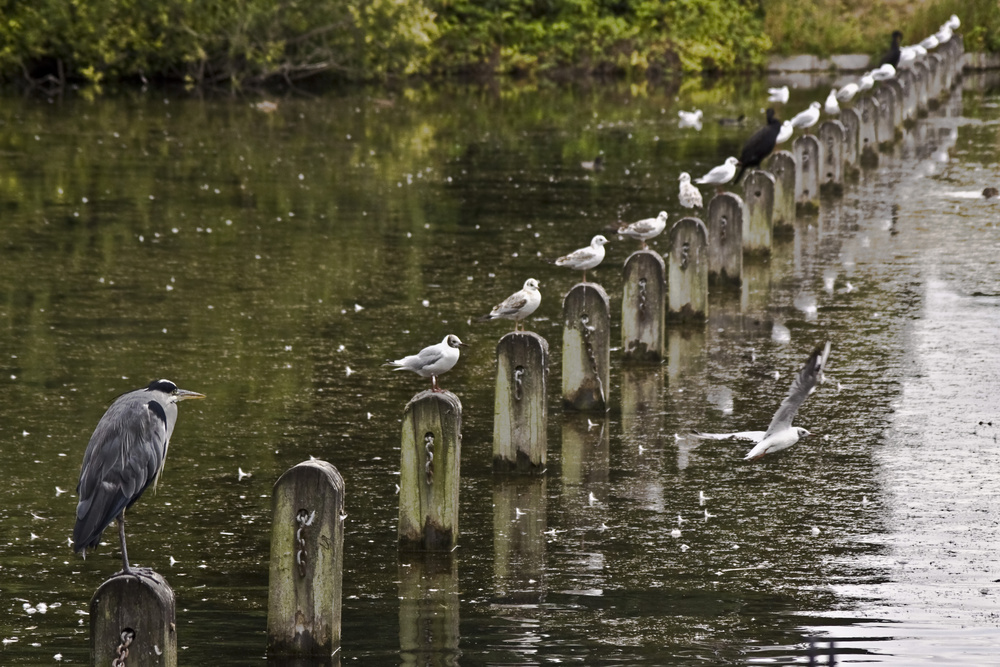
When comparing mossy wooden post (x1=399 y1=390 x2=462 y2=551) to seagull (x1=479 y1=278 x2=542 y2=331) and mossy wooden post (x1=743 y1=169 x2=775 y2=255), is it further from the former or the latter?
mossy wooden post (x1=743 y1=169 x2=775 y2=255)

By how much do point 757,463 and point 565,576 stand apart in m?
2.67

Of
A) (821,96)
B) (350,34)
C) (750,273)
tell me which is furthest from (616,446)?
(350,34)

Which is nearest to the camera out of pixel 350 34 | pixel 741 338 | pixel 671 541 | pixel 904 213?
pixel 671 541

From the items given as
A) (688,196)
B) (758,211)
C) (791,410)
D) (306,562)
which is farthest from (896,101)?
(306,562)

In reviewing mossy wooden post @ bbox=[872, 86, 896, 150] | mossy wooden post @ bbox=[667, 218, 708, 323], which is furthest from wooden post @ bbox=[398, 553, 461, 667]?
→ mossy wooden post @ bbox=[872, 86, 896, 150]

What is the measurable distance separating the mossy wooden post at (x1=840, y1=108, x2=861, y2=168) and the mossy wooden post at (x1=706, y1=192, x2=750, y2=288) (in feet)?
27.2

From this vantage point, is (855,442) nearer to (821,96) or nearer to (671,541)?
(671,541)

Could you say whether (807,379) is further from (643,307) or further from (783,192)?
(783,192)

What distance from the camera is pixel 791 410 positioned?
28.3 ft

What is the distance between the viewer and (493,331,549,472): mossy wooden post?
923cm

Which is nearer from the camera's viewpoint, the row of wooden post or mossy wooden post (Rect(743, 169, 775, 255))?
the row of wooden post

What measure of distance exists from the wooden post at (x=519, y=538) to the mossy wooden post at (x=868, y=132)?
17.1 m

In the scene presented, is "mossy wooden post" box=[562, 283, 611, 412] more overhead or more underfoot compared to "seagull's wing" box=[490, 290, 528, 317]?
more underfoot

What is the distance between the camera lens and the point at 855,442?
10445 millimetres
